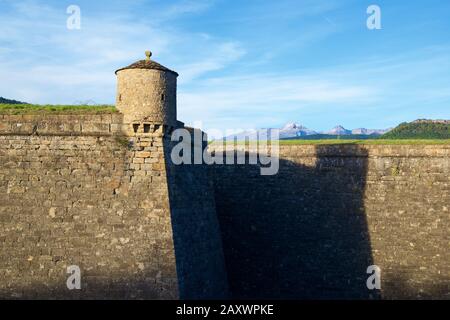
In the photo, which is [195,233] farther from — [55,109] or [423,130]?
[423,130]

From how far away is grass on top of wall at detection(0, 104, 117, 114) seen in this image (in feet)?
47.4

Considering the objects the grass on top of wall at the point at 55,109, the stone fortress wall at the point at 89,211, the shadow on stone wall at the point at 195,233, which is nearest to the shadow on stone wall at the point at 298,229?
the shadow on stone wall at the point at 195,233

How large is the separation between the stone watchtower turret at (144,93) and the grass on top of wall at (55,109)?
2.31 ft

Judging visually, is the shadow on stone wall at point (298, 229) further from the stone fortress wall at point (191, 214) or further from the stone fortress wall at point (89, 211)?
the stone fortress wall at point (89, 211)

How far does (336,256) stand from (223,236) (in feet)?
14.6

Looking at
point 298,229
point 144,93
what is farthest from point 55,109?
point 298,229

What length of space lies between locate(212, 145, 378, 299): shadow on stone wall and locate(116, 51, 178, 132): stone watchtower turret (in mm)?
6637

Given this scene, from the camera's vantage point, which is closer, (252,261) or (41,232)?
(41,232)

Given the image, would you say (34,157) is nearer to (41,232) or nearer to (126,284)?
(41,232)

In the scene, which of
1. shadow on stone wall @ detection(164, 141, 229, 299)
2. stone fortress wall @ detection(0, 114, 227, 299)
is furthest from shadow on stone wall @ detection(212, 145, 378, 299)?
stone fortress wall @ detection(0, 114, 227, 299)

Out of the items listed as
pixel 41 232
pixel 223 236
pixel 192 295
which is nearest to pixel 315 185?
pixel 223 236

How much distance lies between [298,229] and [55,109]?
9.97m

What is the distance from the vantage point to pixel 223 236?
19.6 meters

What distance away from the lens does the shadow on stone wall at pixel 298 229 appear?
723 inches
